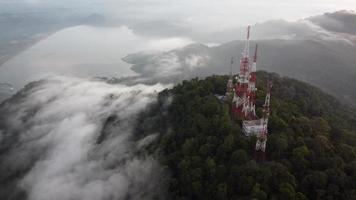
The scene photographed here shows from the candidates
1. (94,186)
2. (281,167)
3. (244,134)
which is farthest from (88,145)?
(281,167)

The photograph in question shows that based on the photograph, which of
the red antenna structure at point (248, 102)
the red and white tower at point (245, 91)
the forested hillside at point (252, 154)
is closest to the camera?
the forested hillside at point (252, 154)

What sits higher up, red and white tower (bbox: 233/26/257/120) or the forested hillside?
red and white tower (bbox: 233/26/257/120)

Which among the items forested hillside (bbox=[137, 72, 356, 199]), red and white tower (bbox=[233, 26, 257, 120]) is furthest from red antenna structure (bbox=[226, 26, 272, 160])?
forested hillside (bbox=[137, 72, 356, 199])

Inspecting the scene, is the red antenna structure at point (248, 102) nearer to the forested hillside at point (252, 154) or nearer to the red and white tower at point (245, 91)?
the red and white tower at point (245, 91)

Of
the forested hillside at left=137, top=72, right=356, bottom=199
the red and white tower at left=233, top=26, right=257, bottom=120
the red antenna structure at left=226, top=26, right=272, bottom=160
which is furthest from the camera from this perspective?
the red and white tower at left=233, top=26, right=257, bottom=120

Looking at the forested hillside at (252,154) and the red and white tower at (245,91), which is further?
the red and white tower at (245,91)

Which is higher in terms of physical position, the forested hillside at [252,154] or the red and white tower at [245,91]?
the red and white tower at [245,91]

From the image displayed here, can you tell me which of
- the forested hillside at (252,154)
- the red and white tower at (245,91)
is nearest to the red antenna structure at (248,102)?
the red and white tower at (245,91)

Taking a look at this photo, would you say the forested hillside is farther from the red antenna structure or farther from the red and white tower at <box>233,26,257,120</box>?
the red and white tower at <box>233,26,257,120</box>

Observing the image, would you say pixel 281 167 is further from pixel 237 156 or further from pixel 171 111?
pixel 171 111
